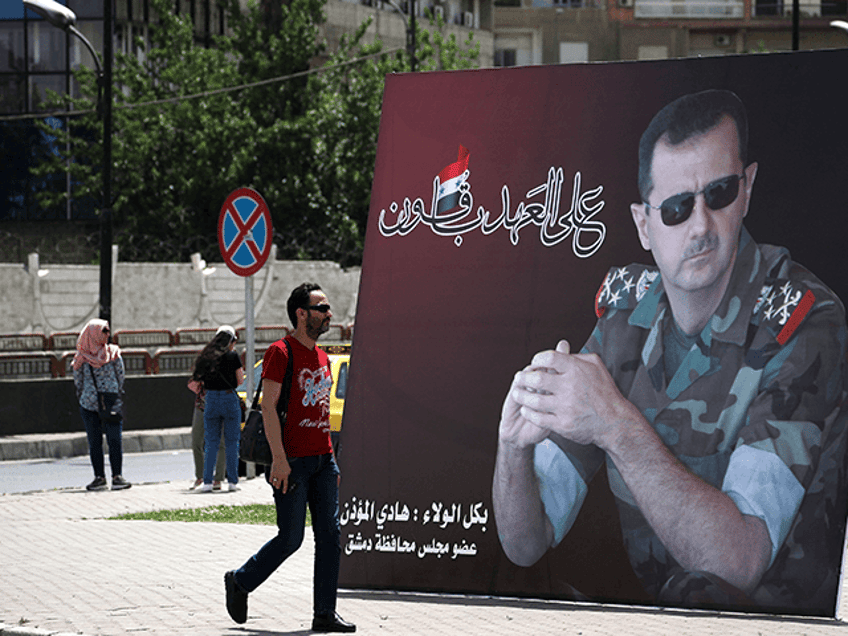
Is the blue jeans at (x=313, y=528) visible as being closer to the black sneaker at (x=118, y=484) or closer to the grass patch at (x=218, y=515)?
the grass patch at (x=218, y=515)

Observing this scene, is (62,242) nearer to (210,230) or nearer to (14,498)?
(210,230)

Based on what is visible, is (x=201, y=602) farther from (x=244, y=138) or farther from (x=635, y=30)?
(x=635, y=30)

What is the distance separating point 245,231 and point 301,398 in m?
6.87

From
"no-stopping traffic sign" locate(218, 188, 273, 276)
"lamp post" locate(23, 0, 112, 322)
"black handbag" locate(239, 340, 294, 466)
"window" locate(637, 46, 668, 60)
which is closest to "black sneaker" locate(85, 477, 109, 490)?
"no-stopping traffic sign" locate(218, 188, 273, 276)

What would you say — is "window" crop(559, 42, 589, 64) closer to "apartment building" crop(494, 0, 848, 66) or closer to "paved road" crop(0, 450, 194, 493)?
"apartment building" crop(494, 0, 848, 66)

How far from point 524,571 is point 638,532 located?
67 centimetres

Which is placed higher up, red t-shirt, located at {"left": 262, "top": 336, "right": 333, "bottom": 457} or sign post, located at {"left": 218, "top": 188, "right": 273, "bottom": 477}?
sign post, located at {"left": 218, "top": 188, "right": 273, "bottom": 477}

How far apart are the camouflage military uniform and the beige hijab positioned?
788cm

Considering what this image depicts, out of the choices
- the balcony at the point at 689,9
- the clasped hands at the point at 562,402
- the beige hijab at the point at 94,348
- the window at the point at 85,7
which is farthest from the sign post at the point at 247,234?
the balcony at the point at 689,9

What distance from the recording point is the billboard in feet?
23.2

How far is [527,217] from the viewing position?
7828 millimetres

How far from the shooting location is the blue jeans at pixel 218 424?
13.9 metres

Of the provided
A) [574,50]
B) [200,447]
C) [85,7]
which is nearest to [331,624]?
[200,447]

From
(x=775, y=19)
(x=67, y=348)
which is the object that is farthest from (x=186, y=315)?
(x=775, y=19)
